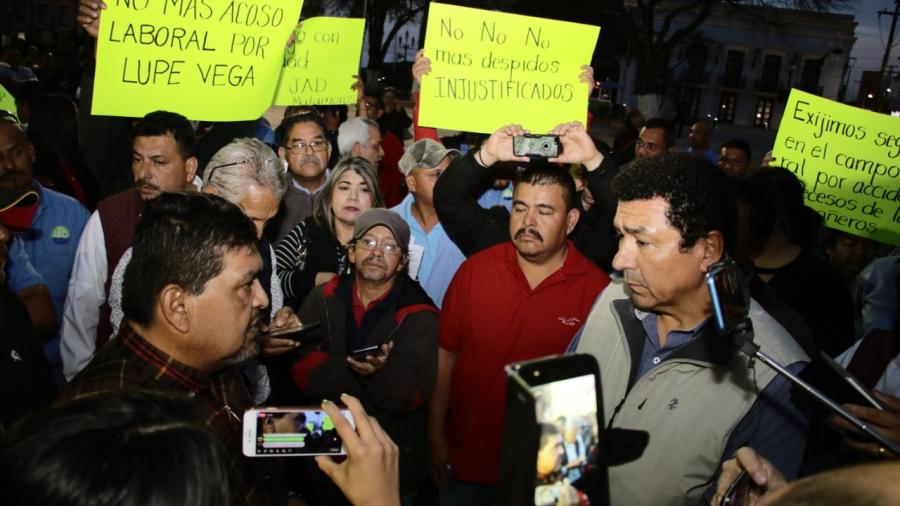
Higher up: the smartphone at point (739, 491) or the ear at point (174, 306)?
the ear at point (174, 306)

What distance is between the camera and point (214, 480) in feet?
4.42

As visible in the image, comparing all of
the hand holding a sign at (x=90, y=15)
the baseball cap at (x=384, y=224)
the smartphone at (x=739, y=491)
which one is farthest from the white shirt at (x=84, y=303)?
the smartphone at (x=739, y=491)

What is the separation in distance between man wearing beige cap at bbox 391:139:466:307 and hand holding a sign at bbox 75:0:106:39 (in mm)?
1922

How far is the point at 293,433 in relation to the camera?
1942mm

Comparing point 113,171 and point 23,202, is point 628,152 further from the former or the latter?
point 23,202

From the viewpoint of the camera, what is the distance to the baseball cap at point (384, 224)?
11.7 feet

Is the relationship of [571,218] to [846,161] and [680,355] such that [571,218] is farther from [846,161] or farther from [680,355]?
[846,161]

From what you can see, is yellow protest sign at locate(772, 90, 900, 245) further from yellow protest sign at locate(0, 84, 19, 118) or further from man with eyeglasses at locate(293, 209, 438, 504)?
yellow protest sign at locate(0, 84, 19, 118)

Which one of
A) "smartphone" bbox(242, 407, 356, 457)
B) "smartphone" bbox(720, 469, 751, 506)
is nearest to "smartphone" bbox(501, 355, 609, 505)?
"smartphone" bbox(720, 469, 751, 506)

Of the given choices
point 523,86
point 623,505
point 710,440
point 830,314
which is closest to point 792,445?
point 710,440

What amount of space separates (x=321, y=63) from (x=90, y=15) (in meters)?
1.85

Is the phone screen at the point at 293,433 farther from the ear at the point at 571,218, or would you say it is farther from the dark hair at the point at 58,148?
the dark hair at the point at 58,148

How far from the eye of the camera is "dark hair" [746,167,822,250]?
12.8ft

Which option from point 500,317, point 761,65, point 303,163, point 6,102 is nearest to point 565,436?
point 500,317
